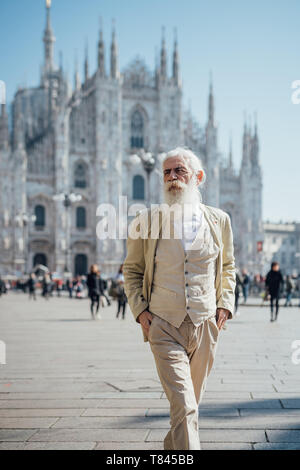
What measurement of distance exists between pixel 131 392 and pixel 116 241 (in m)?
41.1

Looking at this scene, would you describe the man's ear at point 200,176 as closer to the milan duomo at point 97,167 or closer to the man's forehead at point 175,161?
the man's forehead at point 175,161

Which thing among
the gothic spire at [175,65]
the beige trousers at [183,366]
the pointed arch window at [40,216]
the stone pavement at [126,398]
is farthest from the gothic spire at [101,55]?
the beige trousers at [183,366]

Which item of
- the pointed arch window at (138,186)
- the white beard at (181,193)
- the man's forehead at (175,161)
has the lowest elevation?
the white beard at (181,193)

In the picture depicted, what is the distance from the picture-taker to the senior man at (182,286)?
9.69 feet

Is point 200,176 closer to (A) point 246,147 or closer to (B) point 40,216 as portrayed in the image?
(B) point 40,216

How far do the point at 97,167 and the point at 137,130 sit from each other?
216 inches

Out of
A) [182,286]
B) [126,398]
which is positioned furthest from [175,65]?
[182,286]

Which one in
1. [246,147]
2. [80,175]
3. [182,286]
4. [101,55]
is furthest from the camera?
[246,147]

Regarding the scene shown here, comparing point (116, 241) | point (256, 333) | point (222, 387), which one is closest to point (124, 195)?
point (116, 241)

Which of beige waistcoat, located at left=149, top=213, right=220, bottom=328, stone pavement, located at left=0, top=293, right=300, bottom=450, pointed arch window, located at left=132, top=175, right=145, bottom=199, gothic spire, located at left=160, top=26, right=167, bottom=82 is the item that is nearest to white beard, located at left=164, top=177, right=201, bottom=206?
beige waistcoat, located at left=149, top=213, right=220, bottom=328

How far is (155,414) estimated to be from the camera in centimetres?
441

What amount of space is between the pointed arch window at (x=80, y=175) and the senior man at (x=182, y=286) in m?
44.1

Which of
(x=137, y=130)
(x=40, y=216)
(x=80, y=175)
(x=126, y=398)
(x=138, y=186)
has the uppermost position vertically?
(x=137, y=130)

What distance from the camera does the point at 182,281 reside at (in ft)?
10.2
